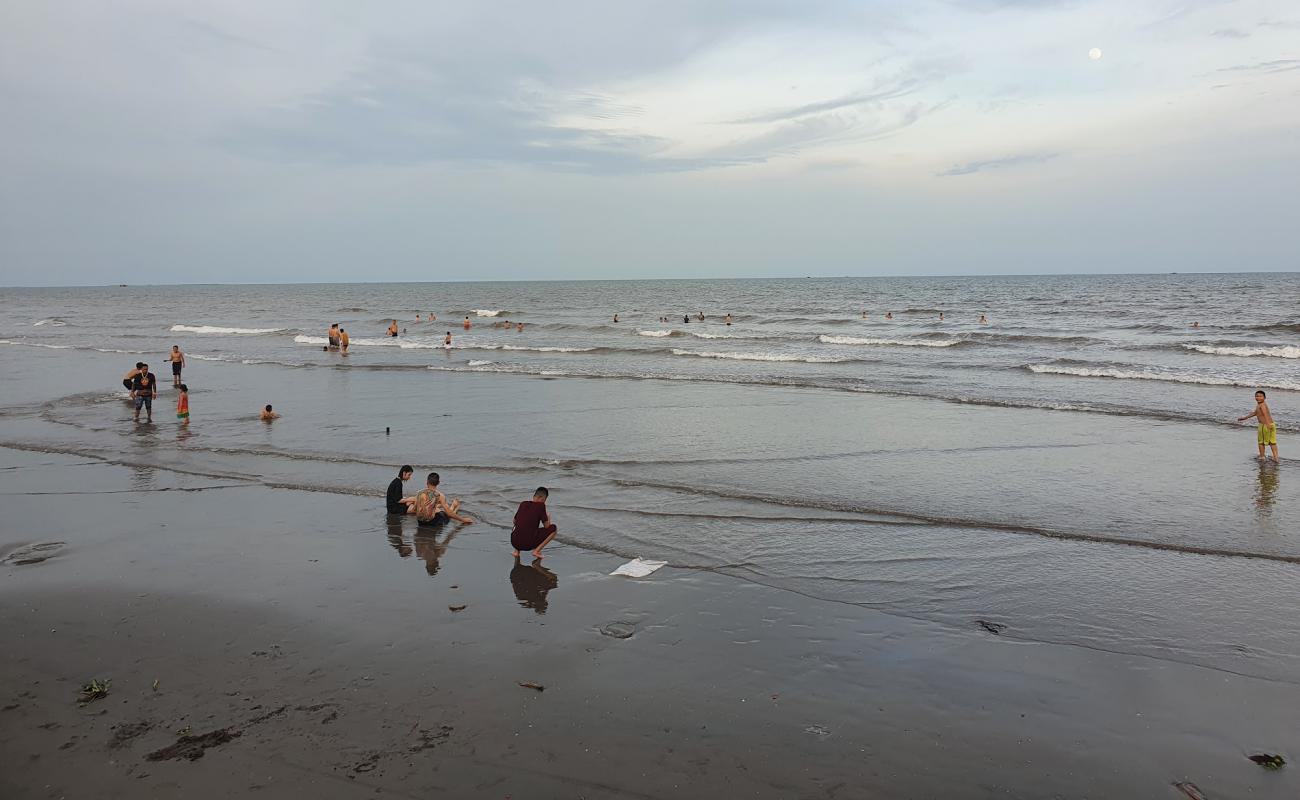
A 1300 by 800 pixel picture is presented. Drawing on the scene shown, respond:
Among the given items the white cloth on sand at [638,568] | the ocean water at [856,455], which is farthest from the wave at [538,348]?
the white cloth on sand at [638,568]

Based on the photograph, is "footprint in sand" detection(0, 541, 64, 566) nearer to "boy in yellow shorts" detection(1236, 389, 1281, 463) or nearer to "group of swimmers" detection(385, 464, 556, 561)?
"group of swimmers" detection(385, 464, 556, 561)

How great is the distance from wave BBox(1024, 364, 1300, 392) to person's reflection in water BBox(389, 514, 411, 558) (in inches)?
979

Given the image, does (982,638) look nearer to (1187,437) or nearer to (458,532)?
(458,532)

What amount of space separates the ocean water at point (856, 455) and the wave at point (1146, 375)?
0.68 feet

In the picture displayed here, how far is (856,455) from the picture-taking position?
1581 cm

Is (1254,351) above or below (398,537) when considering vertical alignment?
above

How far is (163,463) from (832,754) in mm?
14384

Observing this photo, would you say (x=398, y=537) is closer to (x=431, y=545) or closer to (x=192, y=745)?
(x=431, y=545)

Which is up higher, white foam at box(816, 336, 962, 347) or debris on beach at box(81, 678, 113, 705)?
white foam at box(816, 336, 962, 347)

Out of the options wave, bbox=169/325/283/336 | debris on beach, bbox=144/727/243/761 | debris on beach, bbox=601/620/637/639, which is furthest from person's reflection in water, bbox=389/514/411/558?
wave, bbox=169/325/283/336

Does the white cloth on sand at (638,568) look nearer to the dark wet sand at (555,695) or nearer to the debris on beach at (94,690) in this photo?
the dark wet sand at (555,695)

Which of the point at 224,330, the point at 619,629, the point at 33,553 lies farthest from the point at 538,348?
the point at 619,629

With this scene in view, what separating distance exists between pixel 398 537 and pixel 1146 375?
2623cm

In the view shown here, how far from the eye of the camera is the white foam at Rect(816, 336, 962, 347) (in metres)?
40.2
